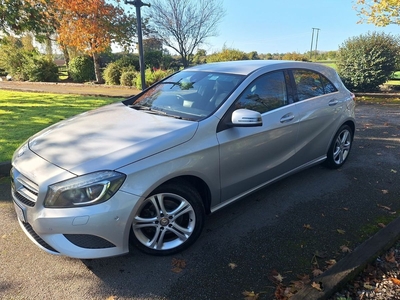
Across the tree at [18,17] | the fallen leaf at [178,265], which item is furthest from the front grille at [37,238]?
the tree at [18,17]

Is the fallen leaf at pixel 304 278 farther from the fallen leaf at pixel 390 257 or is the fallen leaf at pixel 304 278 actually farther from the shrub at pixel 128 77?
the shrub at pixel 128 77

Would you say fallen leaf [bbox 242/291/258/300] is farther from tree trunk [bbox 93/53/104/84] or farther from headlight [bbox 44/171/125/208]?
tree trunk [bbox 93/53/104/84]

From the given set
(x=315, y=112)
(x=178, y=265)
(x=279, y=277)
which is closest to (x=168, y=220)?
(x=178, y=265)

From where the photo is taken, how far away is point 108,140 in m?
2.69

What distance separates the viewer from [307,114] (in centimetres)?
387

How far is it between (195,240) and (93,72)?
20521 millimetres

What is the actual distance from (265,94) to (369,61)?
11.5m

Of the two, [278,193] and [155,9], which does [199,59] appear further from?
[278,193]

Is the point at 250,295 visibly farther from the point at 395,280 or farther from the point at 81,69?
the point at 81,69

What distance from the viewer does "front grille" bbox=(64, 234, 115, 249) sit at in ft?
7.59

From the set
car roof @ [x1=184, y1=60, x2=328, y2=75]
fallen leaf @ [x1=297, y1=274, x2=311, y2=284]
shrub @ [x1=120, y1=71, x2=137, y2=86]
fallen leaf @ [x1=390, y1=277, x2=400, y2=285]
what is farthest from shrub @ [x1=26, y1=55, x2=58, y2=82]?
fallen leaf @ [x1=390, y1=277, x2=400, y2=285]

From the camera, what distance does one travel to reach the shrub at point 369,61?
12.5 metres

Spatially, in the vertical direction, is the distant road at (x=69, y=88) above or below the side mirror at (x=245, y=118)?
above

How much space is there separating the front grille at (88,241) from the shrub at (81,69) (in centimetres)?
2029
